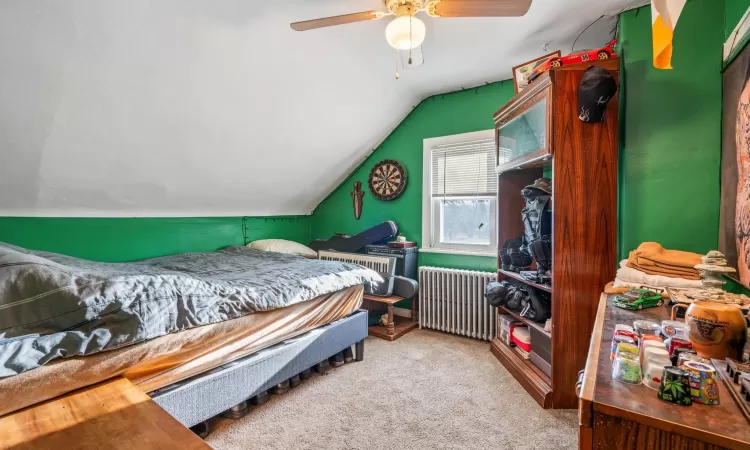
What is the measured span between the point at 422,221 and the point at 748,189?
2524mm

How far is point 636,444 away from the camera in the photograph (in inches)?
28.8

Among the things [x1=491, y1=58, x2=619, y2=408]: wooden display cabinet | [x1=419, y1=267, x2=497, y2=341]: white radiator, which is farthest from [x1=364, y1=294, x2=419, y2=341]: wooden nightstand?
[x1=491, y1=58, x2=619, y2=408]: wooden display cabinet

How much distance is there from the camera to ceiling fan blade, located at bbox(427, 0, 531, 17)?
154cm

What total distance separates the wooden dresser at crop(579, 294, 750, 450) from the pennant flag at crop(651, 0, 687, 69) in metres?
1.17

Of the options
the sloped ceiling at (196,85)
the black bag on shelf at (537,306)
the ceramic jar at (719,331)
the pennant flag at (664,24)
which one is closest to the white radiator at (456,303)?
the black bag on shelf at (537,306)

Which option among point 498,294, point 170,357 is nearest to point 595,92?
point 498,294

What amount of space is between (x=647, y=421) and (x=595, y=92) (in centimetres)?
177

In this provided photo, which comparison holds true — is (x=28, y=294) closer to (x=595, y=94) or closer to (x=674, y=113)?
(x=595, y=94)

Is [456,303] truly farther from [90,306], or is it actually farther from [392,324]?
[90,306]

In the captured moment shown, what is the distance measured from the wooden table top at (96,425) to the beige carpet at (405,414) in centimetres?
68

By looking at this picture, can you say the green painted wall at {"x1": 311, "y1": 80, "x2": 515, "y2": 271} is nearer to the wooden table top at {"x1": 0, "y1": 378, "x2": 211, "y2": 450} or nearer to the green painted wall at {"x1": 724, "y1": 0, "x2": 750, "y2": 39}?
the green painted wall at {"x1": 724, "y1": 0, "x2": 750, "y2": 39}

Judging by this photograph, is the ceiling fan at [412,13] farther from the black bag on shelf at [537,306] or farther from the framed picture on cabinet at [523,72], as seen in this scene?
the black bag on shelf at [537,306]

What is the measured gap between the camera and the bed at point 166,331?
4.33ft

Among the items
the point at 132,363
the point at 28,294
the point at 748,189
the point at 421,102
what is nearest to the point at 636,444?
the point at 748,189
